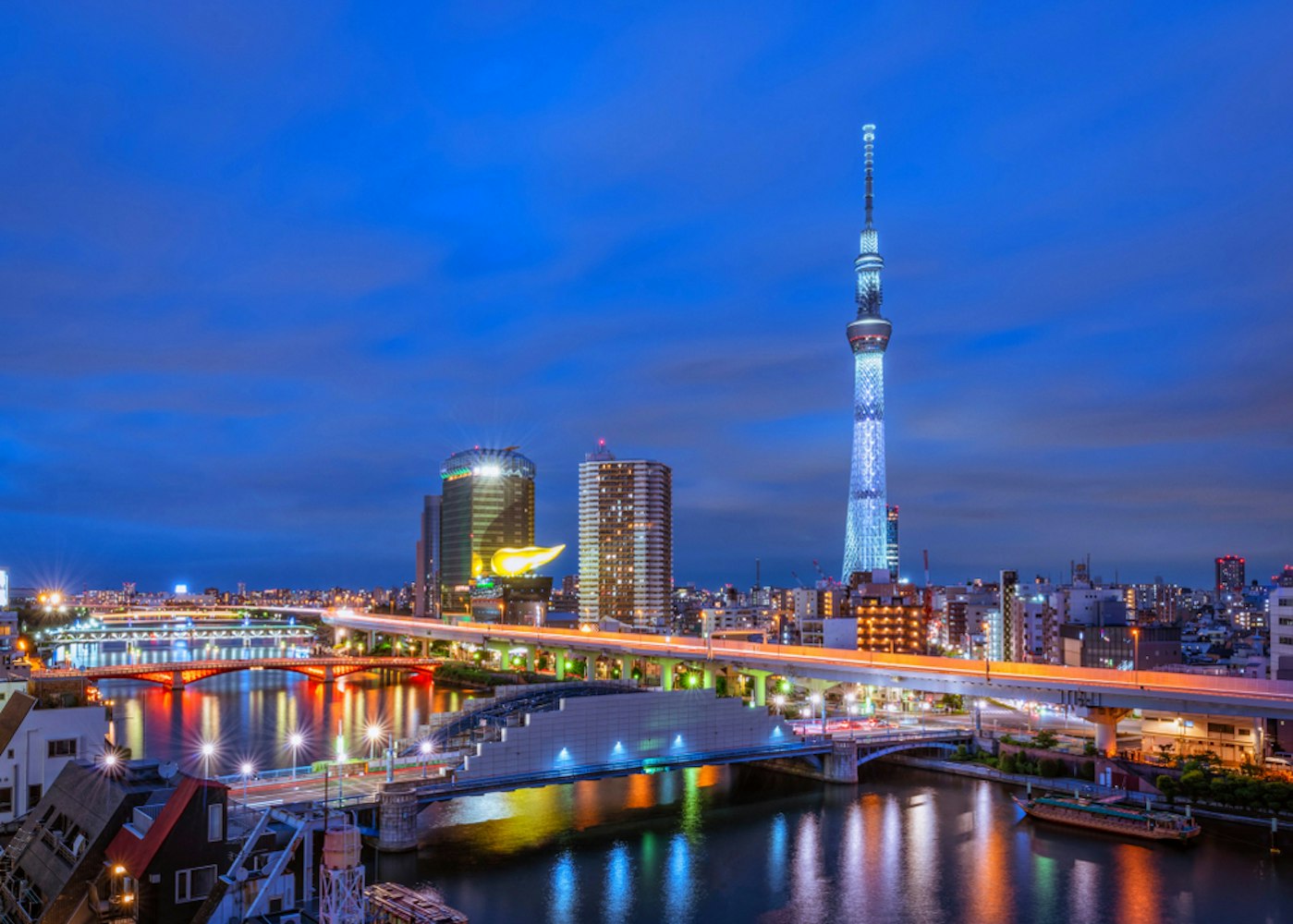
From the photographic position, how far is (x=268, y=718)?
208 ft

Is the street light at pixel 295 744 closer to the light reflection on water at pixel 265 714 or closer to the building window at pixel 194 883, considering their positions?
the light reflection on water at pixel 265 714

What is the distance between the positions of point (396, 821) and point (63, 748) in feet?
31.3

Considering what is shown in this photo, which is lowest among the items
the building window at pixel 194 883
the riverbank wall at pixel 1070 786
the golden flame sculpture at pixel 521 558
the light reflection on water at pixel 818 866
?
the light reflection on water at pixel 818 866

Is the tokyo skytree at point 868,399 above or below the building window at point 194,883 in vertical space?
above

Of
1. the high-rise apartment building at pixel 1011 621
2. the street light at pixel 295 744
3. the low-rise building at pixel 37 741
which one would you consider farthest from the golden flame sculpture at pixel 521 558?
the low-rise building at pixel 37 741

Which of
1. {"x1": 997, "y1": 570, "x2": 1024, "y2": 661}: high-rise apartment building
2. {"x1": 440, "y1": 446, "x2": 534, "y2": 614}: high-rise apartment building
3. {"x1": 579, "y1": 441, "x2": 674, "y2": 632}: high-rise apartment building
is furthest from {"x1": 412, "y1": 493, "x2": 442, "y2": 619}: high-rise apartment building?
{"x1": 997, "y1": 570, "x2": 1024, "y2": 661}: high-rise apartment building

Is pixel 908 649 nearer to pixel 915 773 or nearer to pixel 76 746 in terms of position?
pixel 915 773

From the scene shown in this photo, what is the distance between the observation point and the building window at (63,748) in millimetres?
26969

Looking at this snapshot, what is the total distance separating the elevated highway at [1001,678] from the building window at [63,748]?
34254 mm

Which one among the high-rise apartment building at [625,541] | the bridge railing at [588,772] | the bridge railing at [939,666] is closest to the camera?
the bridge railing at [588,772]

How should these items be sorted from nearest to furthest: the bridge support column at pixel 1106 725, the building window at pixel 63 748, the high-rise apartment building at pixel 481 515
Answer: the building window at pixel 63 748 → the bridge support column at pixel 1106 725 → the high-rise apartment building at pixel 481 515

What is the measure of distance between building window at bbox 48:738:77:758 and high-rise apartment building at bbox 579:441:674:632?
115m

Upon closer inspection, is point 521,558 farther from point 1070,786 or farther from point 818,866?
point 818,866

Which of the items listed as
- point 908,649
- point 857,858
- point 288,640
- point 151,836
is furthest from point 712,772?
point 288,640
